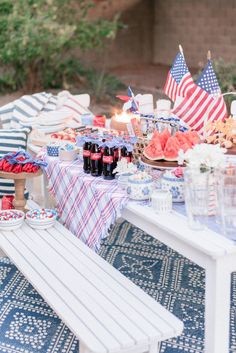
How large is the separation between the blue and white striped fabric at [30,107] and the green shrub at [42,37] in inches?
138

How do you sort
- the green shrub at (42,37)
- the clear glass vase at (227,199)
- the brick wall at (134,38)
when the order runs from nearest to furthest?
the clear glass vase at (227,199) < the green shrub at (42,37) < the brick wall at (134,38)

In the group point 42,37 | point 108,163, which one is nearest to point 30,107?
point 108,163

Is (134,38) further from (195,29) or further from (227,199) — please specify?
(227,199)

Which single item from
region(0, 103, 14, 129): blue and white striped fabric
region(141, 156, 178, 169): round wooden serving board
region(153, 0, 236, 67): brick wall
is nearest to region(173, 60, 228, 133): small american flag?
region(141, 156, 178, 169): round wooden serving board

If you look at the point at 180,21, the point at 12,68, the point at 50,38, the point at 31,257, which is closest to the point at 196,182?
the point at 31,257

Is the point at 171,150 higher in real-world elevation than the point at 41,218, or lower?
higher

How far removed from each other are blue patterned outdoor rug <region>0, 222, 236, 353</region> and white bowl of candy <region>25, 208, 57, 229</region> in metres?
0.50

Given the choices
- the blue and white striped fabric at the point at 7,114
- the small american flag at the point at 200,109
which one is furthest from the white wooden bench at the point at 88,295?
the blue and white striped fabric at the point at 7,114

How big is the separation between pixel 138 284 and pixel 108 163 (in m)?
1.04

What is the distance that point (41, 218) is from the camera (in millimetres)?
3975

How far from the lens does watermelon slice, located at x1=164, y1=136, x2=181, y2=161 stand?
3.49 meters

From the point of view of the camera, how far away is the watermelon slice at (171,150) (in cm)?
349

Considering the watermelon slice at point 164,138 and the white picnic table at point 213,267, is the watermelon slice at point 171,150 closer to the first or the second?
the watermelon slice at point 164,138

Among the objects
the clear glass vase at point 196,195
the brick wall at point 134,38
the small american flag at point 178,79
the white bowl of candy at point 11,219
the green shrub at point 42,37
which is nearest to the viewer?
the clear glass vase at point 196,195
